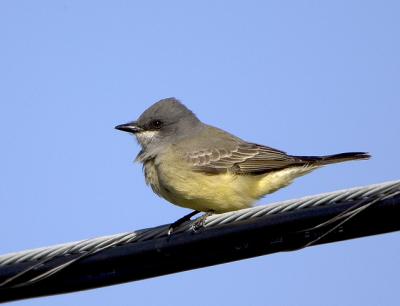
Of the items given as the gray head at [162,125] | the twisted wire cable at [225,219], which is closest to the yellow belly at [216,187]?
the gray head at [162,125]

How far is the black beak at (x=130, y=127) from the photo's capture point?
355 inches

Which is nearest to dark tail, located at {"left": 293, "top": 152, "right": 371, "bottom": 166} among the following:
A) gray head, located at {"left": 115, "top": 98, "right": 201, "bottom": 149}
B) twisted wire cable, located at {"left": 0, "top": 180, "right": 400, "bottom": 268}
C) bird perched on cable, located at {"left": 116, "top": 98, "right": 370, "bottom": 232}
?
bird perched on cable, located at {"left": 116, "top": 98, "right": 370, "bottom": 232}

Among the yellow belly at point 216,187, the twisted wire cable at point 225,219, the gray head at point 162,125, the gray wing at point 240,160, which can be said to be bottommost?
the twisted wire cable at point 225,219

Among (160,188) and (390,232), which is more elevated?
(160,188)

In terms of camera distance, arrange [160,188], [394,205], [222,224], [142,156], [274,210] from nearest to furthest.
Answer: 1. [394,205]
2. [274,210]
3. [222,224]
4. [160,188]
5. [142,156]

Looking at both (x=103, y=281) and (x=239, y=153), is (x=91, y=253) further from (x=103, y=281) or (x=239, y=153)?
(x=239, y=153)

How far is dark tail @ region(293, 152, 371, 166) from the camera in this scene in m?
7.76

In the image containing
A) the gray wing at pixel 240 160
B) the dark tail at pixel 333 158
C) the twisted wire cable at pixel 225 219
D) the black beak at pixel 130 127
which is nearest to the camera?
the twisted wire cable at pixel 225 219

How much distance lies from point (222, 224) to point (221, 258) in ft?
0.74

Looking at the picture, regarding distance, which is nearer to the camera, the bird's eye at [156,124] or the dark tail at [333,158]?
the dark tail at [333,158]

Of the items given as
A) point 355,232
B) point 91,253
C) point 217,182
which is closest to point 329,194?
point 355,232

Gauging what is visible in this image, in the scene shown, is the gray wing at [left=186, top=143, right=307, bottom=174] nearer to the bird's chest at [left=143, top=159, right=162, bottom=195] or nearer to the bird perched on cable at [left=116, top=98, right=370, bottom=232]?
the bird perched on cable at [left=116, top=98, right=370, bottom=232]

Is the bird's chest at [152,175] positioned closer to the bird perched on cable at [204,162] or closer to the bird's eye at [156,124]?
the bird perched on cable at [204,162]

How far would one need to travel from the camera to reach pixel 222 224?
4969 mm
